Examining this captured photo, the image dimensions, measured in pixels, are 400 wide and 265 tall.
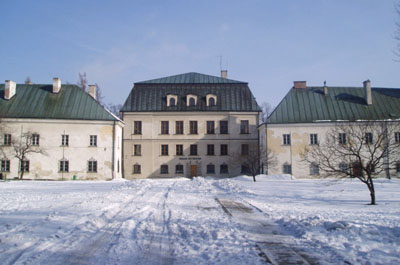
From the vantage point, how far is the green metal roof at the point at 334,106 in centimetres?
3522

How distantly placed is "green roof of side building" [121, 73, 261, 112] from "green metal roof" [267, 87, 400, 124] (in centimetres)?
407

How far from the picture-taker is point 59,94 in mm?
36188

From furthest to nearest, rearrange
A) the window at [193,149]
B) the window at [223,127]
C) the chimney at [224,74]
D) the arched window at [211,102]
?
the chimney at [224,74] < the arched window at [211,102] < the window at [223,127] < the window at [193,149]

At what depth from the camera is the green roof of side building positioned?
127 feet

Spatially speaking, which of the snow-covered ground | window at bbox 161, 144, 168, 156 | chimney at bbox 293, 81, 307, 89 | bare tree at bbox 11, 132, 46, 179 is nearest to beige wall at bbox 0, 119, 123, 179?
bare tree at bbox 11, 132, 46, 179

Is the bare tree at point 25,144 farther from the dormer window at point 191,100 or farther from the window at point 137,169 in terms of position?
the dormer window at point 191,100

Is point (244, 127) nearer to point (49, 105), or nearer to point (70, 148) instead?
point (70, 148)

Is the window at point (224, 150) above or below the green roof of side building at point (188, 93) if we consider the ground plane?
below

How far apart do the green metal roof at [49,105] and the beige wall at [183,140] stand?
14.9ft

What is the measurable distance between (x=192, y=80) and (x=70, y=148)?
17.3 m

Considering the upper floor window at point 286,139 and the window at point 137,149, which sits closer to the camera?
the upper floor window at point 286,139

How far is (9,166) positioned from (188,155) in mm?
18852

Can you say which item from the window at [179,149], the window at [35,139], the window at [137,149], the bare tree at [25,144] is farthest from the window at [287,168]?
the window at [35,139]

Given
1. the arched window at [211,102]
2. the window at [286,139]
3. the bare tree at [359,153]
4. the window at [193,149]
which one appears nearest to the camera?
the bare tree at [359,153]
